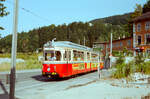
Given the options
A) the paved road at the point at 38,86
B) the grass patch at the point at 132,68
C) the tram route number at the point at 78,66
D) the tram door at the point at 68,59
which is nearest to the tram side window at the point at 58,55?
the tram door at the point at 68,59

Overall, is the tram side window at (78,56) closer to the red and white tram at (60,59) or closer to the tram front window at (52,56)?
the red and white tram at (60,59)

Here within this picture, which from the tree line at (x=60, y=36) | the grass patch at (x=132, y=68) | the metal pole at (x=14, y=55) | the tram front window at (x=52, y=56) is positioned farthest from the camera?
the tree line at (x=60, y=36)

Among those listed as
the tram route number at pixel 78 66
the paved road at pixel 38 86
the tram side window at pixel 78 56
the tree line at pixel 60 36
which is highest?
the tree line at pixel 60 36

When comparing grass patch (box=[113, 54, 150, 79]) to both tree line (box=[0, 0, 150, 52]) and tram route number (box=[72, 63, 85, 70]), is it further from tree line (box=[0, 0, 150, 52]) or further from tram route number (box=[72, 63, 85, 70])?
tree line (box=[0, 0, 150, 52])

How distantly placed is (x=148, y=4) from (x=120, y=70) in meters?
54.3

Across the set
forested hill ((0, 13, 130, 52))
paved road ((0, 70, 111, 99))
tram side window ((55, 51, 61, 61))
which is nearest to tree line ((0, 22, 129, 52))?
forested hill ((0, 13, 130, 52))

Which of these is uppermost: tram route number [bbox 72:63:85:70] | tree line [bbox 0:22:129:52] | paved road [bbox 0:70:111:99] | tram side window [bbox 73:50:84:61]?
tree line [bbox 0:22:129:52]

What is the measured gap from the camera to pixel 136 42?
48.8 m

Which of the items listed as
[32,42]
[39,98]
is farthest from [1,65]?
[32,42]

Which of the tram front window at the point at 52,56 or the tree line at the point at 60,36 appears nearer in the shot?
the tram front window at the point at 52,56

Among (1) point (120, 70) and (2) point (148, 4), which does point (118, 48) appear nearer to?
(2) point (148, 4)

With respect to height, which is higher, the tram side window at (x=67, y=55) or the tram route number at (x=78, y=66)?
the tram side window at (x=67, y=55)

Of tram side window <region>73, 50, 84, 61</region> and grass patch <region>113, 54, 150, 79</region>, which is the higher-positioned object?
tram side window <region>73, 50, 84, 61</region>

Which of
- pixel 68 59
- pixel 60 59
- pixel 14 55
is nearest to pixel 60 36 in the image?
pixel 68 59
